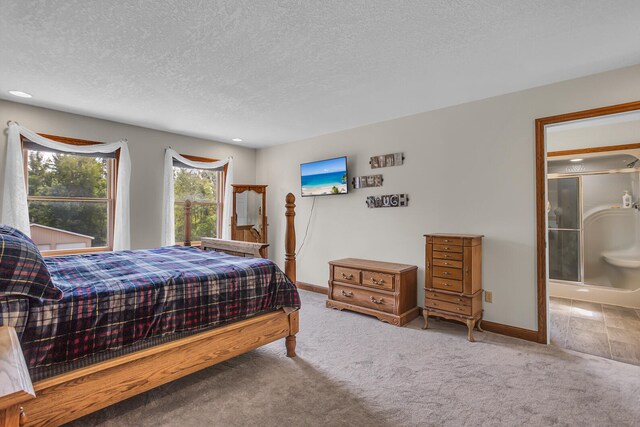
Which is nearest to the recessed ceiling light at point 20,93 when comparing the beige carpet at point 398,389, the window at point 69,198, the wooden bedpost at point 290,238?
the window at point 69,198

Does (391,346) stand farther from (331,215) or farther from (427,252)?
(331,215)

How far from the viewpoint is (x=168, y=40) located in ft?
7.25

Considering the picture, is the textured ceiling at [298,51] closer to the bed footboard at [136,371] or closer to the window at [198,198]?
the window at [198,198]

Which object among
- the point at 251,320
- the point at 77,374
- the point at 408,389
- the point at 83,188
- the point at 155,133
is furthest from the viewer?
the point at 155,133

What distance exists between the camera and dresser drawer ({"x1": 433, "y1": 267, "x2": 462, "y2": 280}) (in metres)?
3.08

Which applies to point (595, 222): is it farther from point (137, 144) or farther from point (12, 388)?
point (137, 144)

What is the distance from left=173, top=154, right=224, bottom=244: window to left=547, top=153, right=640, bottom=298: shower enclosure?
499 centimetres

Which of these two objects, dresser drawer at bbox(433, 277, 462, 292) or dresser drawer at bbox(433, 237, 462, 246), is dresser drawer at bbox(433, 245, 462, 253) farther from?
dresser drawer at bbox(433, 277, 462, 292)

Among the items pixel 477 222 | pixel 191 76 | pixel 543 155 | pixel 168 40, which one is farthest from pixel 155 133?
pixel 543 155

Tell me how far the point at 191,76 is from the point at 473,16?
226 centimetres

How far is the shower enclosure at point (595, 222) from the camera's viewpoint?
412 centimetres

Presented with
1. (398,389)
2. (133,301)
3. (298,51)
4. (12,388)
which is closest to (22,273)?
A: (133,301)

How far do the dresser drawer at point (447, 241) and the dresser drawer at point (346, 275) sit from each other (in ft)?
3.29

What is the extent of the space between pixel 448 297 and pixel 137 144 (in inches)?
172
